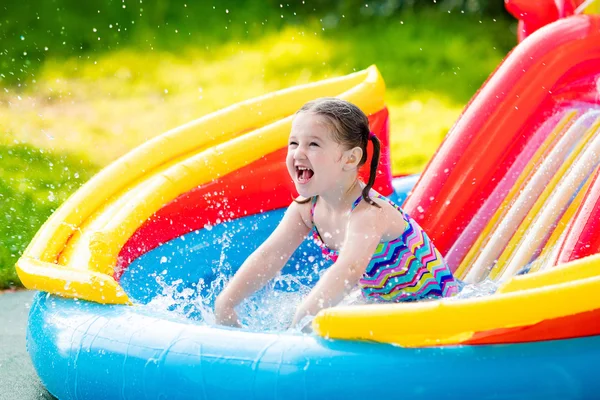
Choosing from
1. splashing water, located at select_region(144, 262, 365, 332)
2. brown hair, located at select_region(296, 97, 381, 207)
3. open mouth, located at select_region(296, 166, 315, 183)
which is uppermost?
brown hair, located at select_region(296, 97, 381, 207)

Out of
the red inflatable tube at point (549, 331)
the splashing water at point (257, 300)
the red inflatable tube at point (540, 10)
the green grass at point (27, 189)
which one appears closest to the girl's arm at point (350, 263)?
the splashing water at point (257, 300)

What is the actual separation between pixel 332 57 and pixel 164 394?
4839mm

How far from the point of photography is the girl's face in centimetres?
261

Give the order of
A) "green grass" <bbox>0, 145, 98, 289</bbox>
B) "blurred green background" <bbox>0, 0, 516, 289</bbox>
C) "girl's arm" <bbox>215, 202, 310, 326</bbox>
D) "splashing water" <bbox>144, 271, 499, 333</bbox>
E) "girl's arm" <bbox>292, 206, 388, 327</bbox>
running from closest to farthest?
"girl's arm" <bbox>292, 206, 388, 327</bbox>
"girl's arm" <bbox>215, 202, 310, 326</bbox>
"splashing water" <bbox>144, 271, 499, 333</bbox>
"green grass" <bbox>0, 145, 98, 289</bbox>
"blurred green background" <bbox>0, 0, 516, 289</bbox>

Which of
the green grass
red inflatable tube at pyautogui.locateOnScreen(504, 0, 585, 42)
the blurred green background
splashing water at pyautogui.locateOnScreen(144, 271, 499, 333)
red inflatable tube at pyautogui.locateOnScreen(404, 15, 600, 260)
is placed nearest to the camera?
splashing water at pyautogui.locateOnScreen(144, 271, 499, 333)

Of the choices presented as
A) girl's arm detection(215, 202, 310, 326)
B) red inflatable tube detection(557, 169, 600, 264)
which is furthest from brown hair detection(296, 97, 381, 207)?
red inflatable tube detection(557, 169, 600, 264)

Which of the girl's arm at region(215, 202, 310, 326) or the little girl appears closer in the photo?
the little girl

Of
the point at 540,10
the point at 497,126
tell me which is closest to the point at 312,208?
the point at 497,126

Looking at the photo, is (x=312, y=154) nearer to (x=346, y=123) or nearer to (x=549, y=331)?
(x=346, y=123)

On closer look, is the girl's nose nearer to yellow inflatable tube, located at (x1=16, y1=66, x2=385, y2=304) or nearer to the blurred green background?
yellow inflatable tube, located at (x1=16, y1=66, x2=385, y2=304)

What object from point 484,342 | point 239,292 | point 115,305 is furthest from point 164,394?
point 484,342

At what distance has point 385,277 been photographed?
2.80m

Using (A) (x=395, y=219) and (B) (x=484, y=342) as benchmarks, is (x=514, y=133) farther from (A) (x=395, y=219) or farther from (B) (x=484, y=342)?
(B) (x=484, y=342)

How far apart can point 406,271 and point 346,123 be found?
452mm
